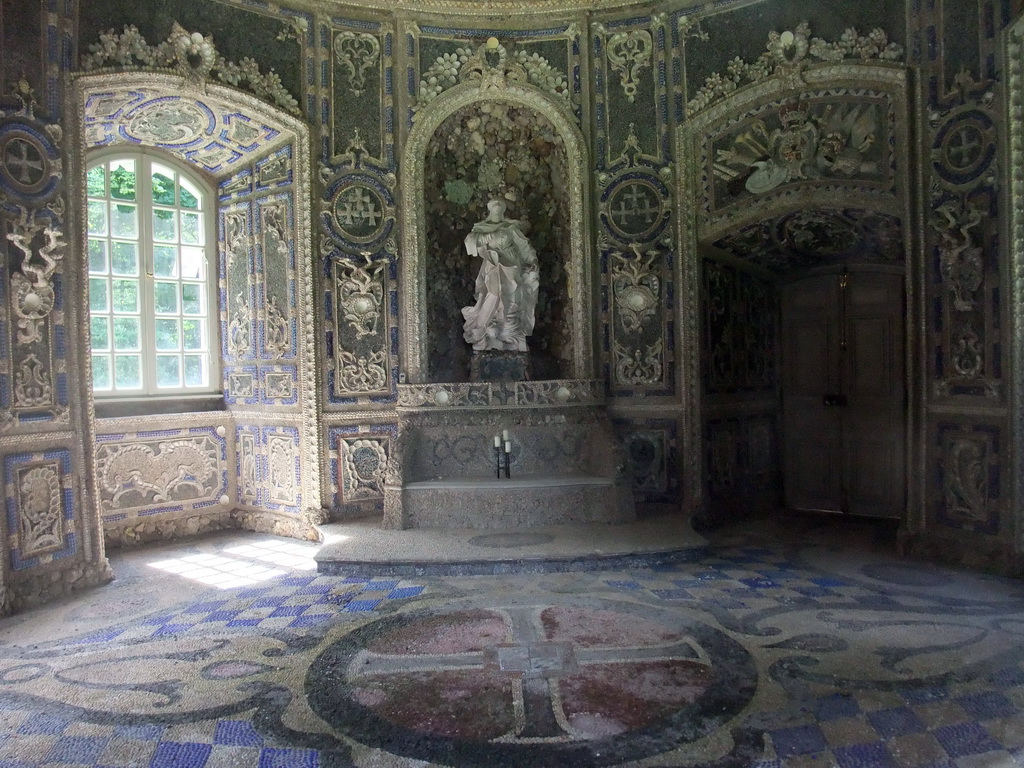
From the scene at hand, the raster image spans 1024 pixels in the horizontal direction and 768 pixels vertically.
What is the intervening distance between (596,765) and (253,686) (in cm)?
182

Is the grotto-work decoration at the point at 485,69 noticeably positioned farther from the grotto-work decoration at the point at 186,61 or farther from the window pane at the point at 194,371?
the window pane at the point at 194,371

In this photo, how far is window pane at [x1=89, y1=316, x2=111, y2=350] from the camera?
6941mm

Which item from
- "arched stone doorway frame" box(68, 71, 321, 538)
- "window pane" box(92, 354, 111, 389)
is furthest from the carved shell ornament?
"window pane" box(92, 354, 111, 389)

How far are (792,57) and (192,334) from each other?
6.17 metres

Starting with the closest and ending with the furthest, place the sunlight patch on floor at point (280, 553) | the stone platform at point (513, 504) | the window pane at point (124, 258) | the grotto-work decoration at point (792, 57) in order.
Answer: the grotto-work decoration at point (792, 57), the sunlight patch on floor at point (280, 553), the stone platform at point (513, 504), the window pane at point (124, 258)

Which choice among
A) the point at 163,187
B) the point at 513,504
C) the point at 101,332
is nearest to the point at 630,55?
the point at 513,504

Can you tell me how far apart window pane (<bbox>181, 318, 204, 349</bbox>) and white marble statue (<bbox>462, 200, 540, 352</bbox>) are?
106 inches

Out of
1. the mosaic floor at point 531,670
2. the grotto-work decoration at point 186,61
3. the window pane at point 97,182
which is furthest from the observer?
the window pane at point 97,182

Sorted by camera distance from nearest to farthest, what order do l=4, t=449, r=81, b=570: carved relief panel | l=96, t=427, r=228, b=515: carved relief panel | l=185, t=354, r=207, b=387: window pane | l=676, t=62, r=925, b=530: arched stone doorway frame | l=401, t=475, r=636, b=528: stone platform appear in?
l=4, t=449, r=81, b=570: carved relief panel → l=676, t=62, r=925, b=530: arched stone doorway frame → l=401, t=475, r=636, b=528: stone platform → l=96, t=427, r=228, b=515: carved relief panel → l=185, t=354, r=207, b=387: window pane

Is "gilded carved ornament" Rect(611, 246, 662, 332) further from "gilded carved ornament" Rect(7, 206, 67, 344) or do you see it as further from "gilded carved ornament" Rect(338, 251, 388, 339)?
"gilded carved ornament" Rect(7, 206, 67, 344)

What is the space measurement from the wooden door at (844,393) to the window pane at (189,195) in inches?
247

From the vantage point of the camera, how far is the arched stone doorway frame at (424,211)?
727 centimetres

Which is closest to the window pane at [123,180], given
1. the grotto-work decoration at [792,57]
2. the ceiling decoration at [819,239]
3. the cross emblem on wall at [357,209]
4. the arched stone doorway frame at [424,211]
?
the cross emblem on wall at [357,209]

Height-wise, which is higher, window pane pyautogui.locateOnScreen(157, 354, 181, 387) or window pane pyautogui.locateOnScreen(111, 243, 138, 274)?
window pane pyautogui.locateOnScreen(111, 243, 138, 274)
